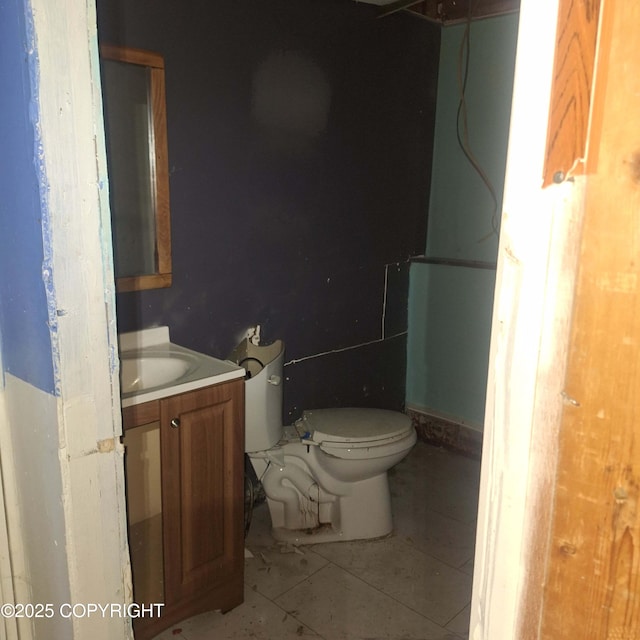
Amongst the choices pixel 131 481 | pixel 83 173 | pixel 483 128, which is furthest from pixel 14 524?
pixel 483 128

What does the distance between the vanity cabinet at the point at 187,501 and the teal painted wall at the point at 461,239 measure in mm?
1528

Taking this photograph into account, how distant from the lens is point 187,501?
1.78 metres

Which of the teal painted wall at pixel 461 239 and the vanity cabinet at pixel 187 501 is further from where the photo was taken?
the teal painted wall at pixel 461 239

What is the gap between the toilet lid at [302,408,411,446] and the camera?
2311 mm

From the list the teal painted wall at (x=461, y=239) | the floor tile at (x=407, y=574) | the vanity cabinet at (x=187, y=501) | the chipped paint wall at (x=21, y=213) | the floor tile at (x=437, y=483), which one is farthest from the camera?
the teal painted wall at (x=461, y=239)

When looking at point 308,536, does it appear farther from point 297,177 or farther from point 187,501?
point 297,177

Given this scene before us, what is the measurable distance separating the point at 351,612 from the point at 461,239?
1.87 metres

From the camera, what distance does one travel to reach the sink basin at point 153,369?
188cm

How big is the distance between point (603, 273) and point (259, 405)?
180 centimetres

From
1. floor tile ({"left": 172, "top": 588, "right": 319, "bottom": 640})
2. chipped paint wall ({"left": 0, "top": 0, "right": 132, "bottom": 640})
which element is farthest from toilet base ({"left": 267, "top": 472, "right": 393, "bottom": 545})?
chipped paint wall ({"left": 0, "top": 0, "right": 132, "bottom": 640})

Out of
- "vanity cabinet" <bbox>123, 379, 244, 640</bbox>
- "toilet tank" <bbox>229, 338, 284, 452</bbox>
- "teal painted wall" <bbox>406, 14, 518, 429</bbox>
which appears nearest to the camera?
"vanity cabinet" <bbox>123, 379, 244, 640</bbox>

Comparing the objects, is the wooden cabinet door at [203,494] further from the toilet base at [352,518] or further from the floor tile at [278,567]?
the toilet base at [352,518]

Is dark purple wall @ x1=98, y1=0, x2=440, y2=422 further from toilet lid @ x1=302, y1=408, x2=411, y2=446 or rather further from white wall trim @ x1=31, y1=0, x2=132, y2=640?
white wall trim @ x1=31, y1=0, x2=132, y2=640

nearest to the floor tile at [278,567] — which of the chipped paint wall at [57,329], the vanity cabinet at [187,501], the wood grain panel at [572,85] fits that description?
the vanity cabinet at [187,501]
